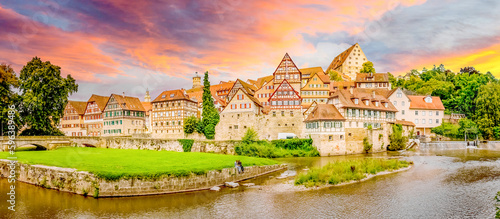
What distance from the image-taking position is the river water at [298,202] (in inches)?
723

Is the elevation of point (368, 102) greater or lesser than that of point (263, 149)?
greater

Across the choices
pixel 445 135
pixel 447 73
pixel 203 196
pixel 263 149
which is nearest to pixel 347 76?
pixel 447 73

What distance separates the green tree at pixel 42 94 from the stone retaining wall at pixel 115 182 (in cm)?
2105

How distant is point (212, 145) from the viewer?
49062 mm

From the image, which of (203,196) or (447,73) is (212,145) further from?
(447,73)

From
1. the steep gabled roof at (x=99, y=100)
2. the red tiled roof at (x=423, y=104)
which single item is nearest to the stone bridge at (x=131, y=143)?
the steep gabled roof at (x=99, y=100)

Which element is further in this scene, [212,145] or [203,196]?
[212,145]

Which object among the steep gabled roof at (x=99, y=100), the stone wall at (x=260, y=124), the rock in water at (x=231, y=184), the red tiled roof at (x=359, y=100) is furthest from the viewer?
the steep gabled roof at (x=99, y=100)

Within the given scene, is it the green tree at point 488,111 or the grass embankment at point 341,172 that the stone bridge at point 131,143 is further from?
the green tree at point 488,111

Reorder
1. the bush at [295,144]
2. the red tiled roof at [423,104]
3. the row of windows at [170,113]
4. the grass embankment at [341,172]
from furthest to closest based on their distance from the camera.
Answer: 1. the row of windows at [170,113]
2. the red tiled roof at [423,104]
3. the bush at [295,144]
4. the grass embankment at [341,172]

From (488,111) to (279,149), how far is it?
134ft

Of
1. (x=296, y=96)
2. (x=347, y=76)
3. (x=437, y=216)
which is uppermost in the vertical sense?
(x=347, y=76)

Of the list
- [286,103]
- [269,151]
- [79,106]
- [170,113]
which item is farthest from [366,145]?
[79,106]

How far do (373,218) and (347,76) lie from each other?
89.7m
